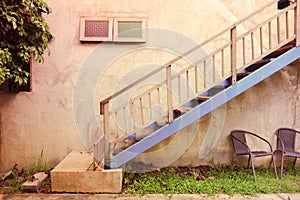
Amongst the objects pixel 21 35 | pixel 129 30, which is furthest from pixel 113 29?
pixel 21 35

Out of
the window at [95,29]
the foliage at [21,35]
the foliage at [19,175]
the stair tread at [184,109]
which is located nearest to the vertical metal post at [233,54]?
the stair tread at [184,109]

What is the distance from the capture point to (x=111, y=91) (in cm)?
506

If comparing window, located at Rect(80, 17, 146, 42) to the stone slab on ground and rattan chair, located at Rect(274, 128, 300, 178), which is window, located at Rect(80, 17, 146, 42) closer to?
the stone slab on ground

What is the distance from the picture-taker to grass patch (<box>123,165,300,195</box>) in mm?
4086

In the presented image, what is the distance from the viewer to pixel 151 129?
178 inches

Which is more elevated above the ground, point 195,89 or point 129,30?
point 129,30

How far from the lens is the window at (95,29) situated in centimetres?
499

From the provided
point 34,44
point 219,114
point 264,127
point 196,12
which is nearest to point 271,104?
point 264,127

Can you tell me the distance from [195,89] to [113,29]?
1977mm

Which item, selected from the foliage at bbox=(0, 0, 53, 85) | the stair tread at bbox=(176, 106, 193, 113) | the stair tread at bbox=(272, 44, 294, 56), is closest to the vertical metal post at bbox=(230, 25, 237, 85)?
the stair tread at bbox=(176, 106, 193, 113)

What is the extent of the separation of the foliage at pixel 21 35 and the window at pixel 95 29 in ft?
2.77

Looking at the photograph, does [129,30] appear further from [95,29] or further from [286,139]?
[286,139]

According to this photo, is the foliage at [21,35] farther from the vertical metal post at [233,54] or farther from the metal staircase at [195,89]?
the vertical metal post at [233,54]

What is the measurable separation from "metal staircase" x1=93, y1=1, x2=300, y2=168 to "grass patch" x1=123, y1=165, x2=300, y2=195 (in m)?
0.63
